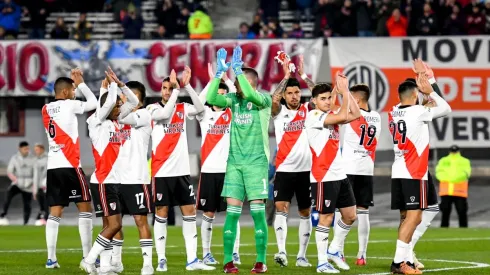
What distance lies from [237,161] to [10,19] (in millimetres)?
23255

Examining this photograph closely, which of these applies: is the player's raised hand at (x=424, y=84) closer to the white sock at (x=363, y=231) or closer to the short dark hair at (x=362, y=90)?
the short dark hair at (x=362, y=90)

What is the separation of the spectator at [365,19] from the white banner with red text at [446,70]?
2.23 meters

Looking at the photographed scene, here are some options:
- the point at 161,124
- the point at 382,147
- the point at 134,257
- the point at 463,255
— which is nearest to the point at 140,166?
the point at 161,124

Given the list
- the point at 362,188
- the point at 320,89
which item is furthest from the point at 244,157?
the point at 362,188

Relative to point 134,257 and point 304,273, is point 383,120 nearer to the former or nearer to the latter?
point 134,257

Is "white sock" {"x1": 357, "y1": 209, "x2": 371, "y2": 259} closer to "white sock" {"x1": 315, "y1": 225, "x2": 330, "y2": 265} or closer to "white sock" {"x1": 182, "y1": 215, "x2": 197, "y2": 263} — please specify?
"white sock" {"x1": 315, "y1": 225, "x2": 330, "y2": 265}

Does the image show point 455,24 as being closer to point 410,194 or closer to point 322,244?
point 410,194

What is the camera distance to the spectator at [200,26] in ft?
122

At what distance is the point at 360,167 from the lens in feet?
61.6

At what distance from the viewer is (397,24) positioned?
34938 mm

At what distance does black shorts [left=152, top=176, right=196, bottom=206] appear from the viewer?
57.5 ft

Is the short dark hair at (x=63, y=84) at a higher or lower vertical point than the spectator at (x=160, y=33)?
lower

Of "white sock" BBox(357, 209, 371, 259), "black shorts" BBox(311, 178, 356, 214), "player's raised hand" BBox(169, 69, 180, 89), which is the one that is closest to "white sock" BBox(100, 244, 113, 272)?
"player's raised hand" BBox(169, 69, 180, 89)

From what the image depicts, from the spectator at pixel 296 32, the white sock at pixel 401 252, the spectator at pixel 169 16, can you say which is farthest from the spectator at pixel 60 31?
the white sock at pixel 401 252
